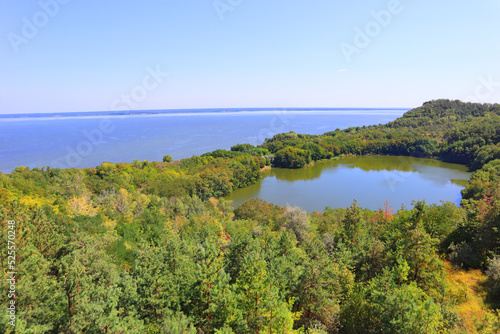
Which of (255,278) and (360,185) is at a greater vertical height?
(255,278)


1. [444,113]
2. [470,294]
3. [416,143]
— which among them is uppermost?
[444,113]

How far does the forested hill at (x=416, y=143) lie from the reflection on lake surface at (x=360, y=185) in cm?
403

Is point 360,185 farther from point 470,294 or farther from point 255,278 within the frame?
point 255,278

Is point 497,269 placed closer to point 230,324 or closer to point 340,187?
point 230,324

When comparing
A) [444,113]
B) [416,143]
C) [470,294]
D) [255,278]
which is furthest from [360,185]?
[444,113]

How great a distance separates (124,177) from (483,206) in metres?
47.3

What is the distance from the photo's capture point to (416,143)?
87.2 meters

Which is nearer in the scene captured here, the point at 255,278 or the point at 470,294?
the point at 255,278

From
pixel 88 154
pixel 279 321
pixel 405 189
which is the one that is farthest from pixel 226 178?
pixel 88 154

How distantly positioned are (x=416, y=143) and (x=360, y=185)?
1947 inches

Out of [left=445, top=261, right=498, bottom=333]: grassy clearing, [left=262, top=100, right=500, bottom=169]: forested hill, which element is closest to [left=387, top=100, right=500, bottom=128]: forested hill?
[left=262, top=100, right=500, bottom=169]: forested hill

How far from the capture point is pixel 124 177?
46375 millimetres

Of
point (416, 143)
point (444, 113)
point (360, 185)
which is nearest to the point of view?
point (360, 185)

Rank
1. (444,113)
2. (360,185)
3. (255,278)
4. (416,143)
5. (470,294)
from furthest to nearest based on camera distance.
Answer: (444,113) → (416,143) → (360,185) → (470,294) → (255,278)
